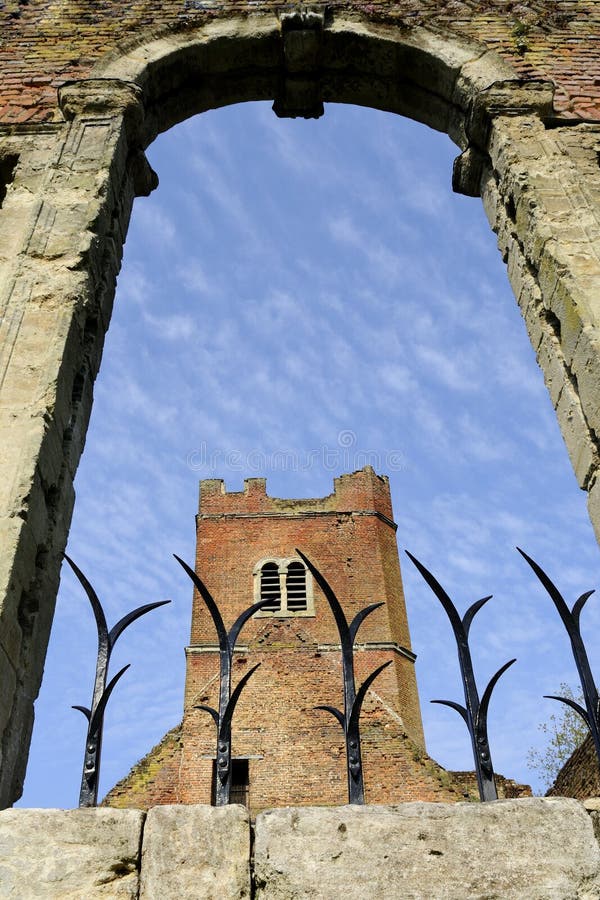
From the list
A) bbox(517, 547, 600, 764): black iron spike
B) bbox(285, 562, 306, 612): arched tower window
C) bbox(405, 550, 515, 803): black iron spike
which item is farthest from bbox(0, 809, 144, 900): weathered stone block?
bbox(285, 562, 306, 612): arched tower window

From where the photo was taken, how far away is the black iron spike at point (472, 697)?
2.36m

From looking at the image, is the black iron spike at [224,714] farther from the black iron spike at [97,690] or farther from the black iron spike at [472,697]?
the black iron spike at [472,697]

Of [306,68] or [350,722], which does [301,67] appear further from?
[350,722]

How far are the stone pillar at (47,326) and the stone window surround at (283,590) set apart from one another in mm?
18811

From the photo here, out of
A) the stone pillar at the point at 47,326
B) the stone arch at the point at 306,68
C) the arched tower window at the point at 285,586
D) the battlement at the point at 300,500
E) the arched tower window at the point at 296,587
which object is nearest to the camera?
the stone pillar at the point at 47,326

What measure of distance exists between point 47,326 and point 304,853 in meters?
2.33

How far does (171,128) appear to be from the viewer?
5254 millimetres

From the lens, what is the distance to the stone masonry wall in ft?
6.56

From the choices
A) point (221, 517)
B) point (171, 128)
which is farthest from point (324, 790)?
point (171, 128)

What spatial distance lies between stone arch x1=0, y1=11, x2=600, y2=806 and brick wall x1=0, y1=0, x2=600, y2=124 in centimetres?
18

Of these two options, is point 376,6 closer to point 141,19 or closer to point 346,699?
point 141,19

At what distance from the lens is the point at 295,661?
1966cm

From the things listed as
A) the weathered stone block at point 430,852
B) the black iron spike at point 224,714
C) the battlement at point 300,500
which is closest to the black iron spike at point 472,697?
the weathered stone block at point 430,852

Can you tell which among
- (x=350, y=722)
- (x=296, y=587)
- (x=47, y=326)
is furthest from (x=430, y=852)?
(x=296, y=587)
